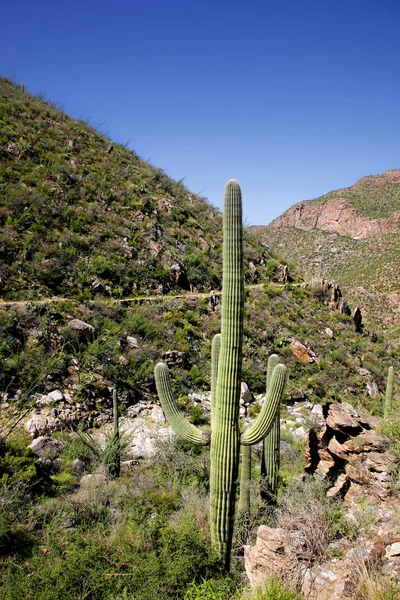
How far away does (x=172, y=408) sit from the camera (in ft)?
20.0

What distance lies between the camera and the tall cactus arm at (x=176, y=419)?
18.7ft

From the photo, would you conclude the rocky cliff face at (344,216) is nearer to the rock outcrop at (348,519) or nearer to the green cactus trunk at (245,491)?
the rock outcrop at (348,519)

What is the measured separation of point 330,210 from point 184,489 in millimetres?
61888

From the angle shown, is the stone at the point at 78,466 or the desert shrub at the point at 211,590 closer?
the desert shrub at the point at 211,590

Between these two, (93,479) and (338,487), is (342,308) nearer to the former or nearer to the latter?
(338,487)

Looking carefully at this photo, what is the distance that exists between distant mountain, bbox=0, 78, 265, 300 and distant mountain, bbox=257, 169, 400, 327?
38.7ft

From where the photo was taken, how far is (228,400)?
516 cm

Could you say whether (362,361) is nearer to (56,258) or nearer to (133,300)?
(133,300)

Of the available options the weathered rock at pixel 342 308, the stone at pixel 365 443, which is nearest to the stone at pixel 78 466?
the stone at pixel 365 443

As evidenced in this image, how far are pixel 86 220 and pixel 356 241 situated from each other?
140 ft

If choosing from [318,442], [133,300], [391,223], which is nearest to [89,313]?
[133,300]

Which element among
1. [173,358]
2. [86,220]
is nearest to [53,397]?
[173,358]

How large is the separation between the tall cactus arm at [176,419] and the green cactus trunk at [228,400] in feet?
1.64

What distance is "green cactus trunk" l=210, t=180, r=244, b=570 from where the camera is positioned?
5145 mm
